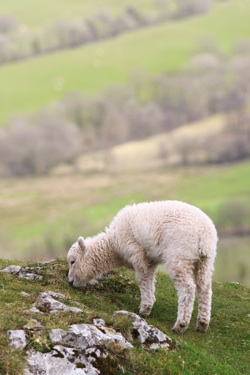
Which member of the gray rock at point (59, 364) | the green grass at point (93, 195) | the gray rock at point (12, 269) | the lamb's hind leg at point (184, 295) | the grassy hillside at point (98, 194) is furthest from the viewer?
the green grass at point (93, 195)

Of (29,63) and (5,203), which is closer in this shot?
(5,203)

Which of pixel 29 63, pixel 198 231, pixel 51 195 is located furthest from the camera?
pixel 29 63

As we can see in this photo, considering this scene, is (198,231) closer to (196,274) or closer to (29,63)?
(196,274)

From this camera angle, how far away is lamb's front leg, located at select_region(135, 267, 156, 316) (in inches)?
562

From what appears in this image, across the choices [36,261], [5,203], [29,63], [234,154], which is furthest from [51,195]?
[36,261]

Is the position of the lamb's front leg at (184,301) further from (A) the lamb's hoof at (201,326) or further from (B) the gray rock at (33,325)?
(B) the gray rock at (33,325)

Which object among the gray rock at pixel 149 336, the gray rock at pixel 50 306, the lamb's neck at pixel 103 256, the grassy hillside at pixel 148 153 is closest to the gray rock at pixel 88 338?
the gray rock at pixel 149 336

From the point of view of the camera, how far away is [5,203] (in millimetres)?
137500

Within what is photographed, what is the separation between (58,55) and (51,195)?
217ft

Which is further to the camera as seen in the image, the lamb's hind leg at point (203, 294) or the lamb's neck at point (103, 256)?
the lamb's neck at point (103, 256)

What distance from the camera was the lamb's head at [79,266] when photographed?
1506 centimetres

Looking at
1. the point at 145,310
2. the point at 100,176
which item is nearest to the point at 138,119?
the point at 100,176

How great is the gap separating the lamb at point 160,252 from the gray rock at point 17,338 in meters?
4.26

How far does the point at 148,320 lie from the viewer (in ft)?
A: 44.8
